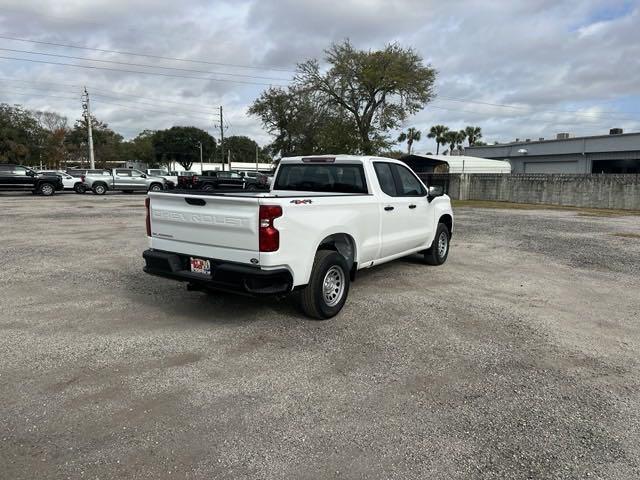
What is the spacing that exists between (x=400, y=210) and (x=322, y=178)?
1.20m

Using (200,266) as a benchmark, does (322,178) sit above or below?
above

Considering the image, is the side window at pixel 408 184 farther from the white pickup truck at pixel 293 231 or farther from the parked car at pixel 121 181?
the parked car at pixel 121 181

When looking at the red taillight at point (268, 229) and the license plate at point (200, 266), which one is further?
the license plate at point (200, 266)

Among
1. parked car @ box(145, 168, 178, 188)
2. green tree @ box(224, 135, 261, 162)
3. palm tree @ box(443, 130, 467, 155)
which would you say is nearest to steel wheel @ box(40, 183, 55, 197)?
parked car @ box(145, 168, 178, 188)

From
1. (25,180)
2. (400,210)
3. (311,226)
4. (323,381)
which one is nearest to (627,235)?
(400,210)

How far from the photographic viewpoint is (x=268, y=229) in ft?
14.7

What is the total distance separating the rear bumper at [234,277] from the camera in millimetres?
4527

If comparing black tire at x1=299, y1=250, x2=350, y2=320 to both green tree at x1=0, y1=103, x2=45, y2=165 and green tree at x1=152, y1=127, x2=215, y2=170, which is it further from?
green tree at x1=152, y1=127, x2=215, y2=170

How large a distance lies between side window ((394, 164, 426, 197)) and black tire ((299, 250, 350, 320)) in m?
1.98

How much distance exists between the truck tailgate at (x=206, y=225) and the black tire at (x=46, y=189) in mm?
26096

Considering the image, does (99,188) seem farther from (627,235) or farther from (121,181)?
(627,235)

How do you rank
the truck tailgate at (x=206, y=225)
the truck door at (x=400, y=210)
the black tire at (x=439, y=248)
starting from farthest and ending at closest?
the black tire at (x=439, y=248) → the truck door at (x=400, y=210) → the truck tailgate at (x=206, y=225)

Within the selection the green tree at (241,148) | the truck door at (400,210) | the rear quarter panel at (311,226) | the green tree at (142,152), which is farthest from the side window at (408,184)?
the green tree at (241,148)

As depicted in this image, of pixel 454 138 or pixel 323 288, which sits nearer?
pixel 323 288
